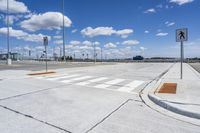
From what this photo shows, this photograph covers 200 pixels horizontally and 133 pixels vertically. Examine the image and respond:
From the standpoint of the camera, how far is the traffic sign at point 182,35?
11.6 m

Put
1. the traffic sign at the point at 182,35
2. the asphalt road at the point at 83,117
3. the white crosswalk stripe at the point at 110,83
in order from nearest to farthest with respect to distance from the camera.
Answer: the asphalt road at the point at 83,117 < the white crosswalk stripe at the point at 110,83 < the traffic sign at the point at 182,35

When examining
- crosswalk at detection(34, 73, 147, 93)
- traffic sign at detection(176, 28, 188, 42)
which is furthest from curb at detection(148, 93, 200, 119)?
traffic sign at detection(176, 28, 188, 42)

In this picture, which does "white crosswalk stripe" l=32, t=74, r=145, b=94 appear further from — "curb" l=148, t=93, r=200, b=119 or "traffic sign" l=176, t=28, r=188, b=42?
"traffic sign" l=176, t=28, r=188, b=42

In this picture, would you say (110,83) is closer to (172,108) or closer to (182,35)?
(182,35)

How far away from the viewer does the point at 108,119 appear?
485 centimetres

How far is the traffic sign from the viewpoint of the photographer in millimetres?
11618

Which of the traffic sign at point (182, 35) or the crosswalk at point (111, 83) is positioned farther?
the traffic sign at point (182, 35)

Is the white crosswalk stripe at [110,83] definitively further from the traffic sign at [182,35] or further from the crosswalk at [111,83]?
the traffic sign at [182,35]

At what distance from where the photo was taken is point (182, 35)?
11711mm

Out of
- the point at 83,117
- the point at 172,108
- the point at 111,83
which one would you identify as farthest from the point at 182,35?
the point at 83,117

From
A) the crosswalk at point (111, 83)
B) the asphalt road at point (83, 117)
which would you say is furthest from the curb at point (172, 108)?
the crosswalk at point (111, 83)

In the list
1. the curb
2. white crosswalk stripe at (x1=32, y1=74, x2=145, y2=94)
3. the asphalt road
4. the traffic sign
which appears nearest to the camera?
the asphalt road

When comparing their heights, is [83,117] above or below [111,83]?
below

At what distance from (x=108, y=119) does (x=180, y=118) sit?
1.87 meters
